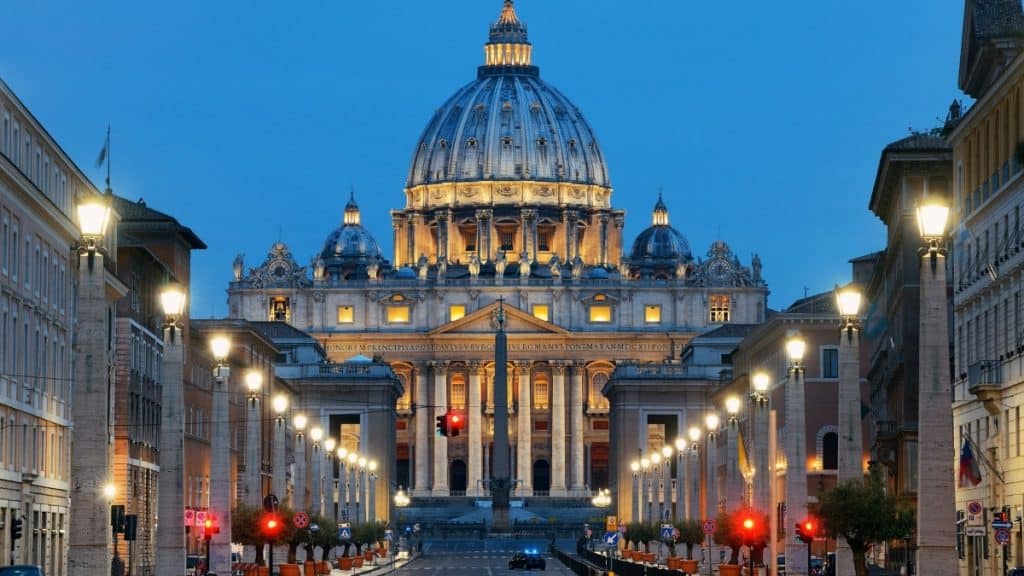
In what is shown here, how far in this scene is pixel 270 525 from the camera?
71.2 metres

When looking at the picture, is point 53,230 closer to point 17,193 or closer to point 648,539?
point 17,193

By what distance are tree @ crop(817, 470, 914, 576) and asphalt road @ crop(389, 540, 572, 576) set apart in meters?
50.4

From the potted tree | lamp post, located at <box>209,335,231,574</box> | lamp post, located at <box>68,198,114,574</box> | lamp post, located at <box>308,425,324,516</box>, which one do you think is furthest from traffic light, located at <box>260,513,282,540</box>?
lamp post, located at <box>308,425,324,516</box>

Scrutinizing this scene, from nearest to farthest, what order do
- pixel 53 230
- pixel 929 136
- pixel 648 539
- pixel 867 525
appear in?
pixel 867 525 → pixel 53 230 → pixel 929 136 → pixel 648 539

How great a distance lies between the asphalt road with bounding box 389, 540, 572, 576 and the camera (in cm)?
11075

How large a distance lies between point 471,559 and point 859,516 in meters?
95.4

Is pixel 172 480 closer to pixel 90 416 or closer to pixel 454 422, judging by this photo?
pixel 90 416

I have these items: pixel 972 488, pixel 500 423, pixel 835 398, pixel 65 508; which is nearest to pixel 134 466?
pixel 65 508

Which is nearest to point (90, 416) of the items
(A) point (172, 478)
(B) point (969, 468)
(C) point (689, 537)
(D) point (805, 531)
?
(A) point (172, 478)

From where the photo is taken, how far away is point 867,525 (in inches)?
2164

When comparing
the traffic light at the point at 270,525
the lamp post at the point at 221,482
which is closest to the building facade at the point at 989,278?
the lamp post at the point at 221,482

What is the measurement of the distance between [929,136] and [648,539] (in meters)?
35.6

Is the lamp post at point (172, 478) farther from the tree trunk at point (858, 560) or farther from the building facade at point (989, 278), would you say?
the building facade at point (989, 278)

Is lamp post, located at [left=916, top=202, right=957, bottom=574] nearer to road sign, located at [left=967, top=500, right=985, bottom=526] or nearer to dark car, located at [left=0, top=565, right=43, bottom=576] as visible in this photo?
road sign, located at [left=967, top=500, right=985, bottom=526]
